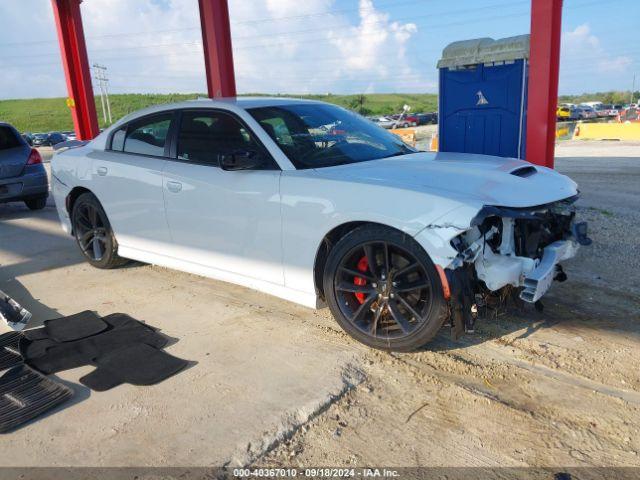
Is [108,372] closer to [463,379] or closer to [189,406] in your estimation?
[189,406]

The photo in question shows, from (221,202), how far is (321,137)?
36.1 inches

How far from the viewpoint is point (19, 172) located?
8.63 meters

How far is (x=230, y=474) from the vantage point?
7.72 feet

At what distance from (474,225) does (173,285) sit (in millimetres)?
3024

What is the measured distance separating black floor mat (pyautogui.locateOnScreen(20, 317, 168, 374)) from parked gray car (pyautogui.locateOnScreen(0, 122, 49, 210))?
5.87m

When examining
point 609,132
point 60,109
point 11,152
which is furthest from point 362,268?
point 60,109

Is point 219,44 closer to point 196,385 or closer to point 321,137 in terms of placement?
point 321,137

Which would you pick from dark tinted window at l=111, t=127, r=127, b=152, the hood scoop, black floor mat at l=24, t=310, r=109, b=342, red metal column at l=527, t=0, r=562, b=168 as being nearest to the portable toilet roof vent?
red metal column at l=527, t=0, r=562, b=168

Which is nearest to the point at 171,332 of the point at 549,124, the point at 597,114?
the point at 549,124

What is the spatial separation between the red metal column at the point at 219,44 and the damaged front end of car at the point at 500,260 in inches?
289

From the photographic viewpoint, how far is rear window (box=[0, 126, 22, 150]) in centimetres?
880

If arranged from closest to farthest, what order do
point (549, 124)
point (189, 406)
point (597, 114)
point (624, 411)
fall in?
point (624, 411) < point (189, 406) < point (549, 124) < point (597, 114)

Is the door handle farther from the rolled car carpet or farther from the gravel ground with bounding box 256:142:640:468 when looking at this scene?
the gravel ground with bounding box 256:142:640:468

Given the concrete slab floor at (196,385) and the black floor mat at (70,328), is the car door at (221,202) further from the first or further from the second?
the black floor mat at (70,328)
